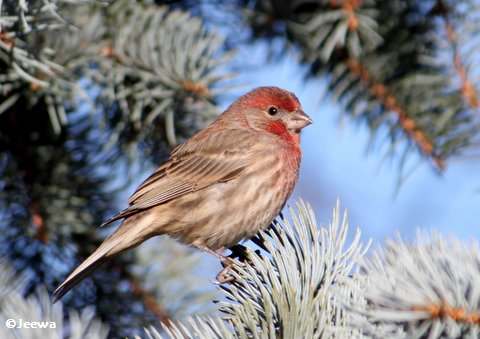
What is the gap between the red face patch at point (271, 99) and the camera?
4.11 meters

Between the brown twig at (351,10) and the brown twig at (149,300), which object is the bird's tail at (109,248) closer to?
the brown twig at (149,300)

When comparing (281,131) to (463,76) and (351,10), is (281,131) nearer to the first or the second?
(351,10)

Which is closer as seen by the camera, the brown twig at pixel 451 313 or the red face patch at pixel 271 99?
the brown twig at pixel 451 313

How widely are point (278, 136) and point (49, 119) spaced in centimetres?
141

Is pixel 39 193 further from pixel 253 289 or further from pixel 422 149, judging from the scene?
pixel 422 149

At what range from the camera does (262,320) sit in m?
1.83

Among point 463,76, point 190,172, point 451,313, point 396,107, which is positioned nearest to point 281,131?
point 190,172

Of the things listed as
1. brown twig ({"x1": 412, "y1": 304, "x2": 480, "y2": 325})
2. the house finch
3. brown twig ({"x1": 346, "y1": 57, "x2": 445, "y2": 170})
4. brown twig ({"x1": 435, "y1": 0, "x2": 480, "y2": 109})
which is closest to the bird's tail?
the house finch

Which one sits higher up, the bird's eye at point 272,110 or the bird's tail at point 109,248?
the bird's eye at point 272,110

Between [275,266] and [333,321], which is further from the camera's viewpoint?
[275,266]

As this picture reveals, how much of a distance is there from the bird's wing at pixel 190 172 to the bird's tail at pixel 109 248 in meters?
0.12

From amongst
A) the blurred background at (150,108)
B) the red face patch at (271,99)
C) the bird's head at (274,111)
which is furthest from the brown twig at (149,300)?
the red face patch at (271,99)

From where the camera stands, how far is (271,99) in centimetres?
418

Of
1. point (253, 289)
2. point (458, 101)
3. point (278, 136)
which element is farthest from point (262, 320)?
point (278, 136)
